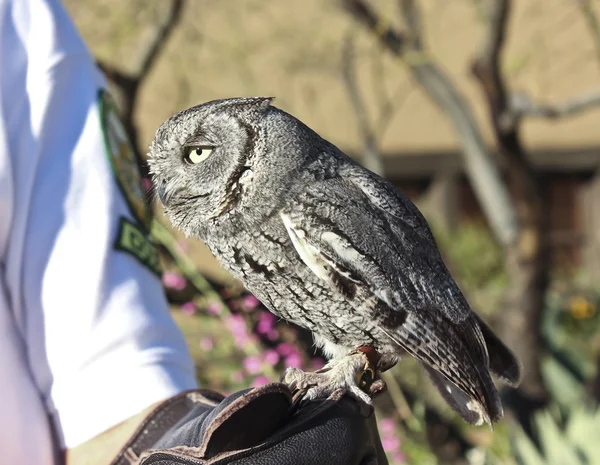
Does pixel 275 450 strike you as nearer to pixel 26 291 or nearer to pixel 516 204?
pixel 26 291

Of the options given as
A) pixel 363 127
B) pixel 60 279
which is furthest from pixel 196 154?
pixel 363 127

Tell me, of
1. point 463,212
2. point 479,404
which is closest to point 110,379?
point 479,404

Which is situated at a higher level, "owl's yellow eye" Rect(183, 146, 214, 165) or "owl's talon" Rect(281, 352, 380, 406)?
"owl's yellow eye" Rect(183, 146, 214, 165)

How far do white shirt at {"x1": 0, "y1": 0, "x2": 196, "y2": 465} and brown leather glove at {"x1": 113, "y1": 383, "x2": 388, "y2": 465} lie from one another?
24 centimetres

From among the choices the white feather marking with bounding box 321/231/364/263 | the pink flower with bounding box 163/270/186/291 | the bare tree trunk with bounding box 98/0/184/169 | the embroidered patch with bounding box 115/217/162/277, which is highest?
the bare tree trunk with bounding box 98/0/184/169

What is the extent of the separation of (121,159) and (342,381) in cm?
80

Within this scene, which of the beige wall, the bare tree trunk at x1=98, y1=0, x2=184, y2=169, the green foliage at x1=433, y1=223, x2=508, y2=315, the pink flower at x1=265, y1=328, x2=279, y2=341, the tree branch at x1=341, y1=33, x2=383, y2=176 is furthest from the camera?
the green foliage at x1=433, y1=223, x2=508, y2=315

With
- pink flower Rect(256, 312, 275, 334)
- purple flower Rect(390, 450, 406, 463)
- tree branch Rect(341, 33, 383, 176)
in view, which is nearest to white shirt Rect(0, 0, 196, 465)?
pink flower Rect(256, 312, 275, 334)

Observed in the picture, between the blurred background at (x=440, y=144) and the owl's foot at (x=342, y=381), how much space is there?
5.29 ft

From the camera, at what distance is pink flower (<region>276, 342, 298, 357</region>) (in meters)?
3.41

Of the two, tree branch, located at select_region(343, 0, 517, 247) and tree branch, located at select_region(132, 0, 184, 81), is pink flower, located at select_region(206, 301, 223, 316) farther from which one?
tree branch, located at select_region(343, 0, 517, 247)

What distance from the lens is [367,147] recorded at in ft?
15.8

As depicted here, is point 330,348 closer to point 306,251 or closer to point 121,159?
point 306,251

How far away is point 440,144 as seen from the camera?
30.2 ft
